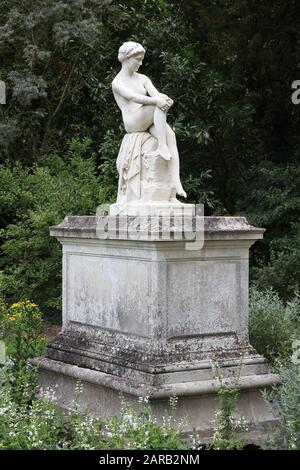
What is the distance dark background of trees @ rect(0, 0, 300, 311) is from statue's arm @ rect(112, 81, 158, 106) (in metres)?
4.67

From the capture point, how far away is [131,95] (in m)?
7.29

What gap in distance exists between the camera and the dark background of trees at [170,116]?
1260 cm

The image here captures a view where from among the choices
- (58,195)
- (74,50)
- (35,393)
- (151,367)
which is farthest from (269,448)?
(74,50)

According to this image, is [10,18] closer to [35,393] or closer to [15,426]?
[35,393]

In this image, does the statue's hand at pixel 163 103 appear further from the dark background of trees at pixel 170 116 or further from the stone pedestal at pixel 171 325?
the dark background of trees at pixel 170 116

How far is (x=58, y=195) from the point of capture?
12.3 metres

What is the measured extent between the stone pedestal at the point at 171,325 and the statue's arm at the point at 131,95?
1.06 meters

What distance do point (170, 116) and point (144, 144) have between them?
24.9 ft
